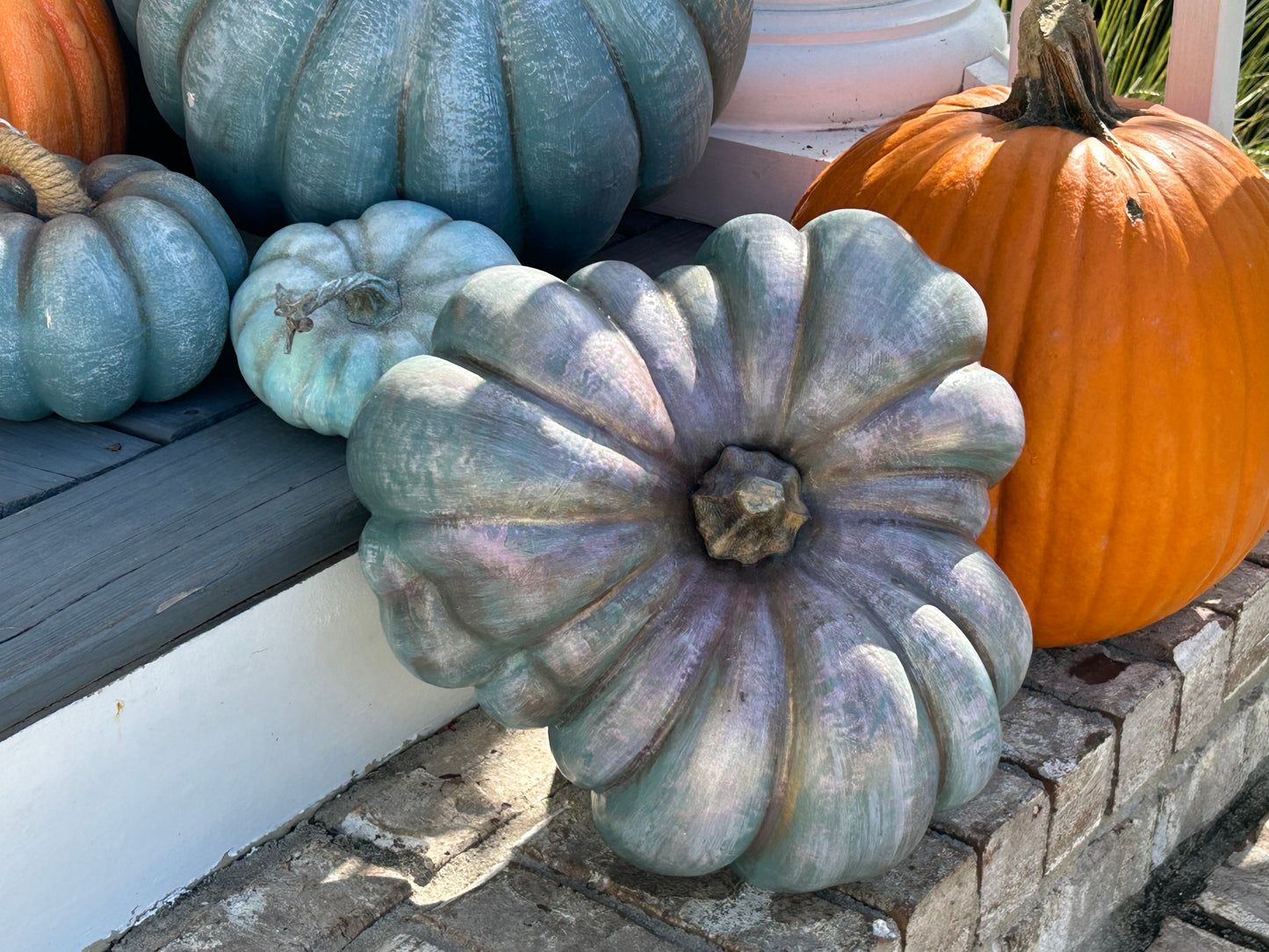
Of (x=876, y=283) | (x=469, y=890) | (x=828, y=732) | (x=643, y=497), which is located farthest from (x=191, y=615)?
(x=876, y=283)

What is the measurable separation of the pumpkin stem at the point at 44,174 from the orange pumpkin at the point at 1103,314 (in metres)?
1.17

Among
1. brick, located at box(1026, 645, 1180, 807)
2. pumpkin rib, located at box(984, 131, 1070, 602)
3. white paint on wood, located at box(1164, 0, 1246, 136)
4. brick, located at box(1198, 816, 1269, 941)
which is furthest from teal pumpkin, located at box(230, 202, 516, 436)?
brick, located at box(1198, 816, 1269, 941)

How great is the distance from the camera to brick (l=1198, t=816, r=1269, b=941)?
2.14m

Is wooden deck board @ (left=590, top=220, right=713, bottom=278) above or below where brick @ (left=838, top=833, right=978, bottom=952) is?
above

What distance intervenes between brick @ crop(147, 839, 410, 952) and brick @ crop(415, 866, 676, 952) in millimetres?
77

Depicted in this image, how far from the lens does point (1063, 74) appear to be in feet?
6.45

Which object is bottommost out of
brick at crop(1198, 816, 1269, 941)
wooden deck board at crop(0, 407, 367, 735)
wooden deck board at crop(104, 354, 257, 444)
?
brick at crop(1198, 816, 1269, 941)

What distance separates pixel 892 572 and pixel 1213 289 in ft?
2.30

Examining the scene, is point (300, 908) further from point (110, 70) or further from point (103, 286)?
point (110, 70)

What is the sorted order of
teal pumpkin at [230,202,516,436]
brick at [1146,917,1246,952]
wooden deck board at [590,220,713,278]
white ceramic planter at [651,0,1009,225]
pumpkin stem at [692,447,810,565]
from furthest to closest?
white ceramic planter at [651,0,1009,225] → wooden deck board at [590,220,713,278] → brick at [1146,917,1246,952] → teal pumpkin at [230,202,516,436] → pumpkin stem at [692,447,810,565]

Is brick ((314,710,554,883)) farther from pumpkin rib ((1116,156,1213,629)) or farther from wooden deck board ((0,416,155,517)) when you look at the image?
pumpkin rib ((1116,156,1213,629))

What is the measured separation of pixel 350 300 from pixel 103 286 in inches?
13.3

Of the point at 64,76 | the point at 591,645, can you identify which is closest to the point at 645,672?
the point at 591,645

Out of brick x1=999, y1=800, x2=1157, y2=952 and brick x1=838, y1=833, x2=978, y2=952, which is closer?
brick x1=838, y1=833, x2=978, y2=952
